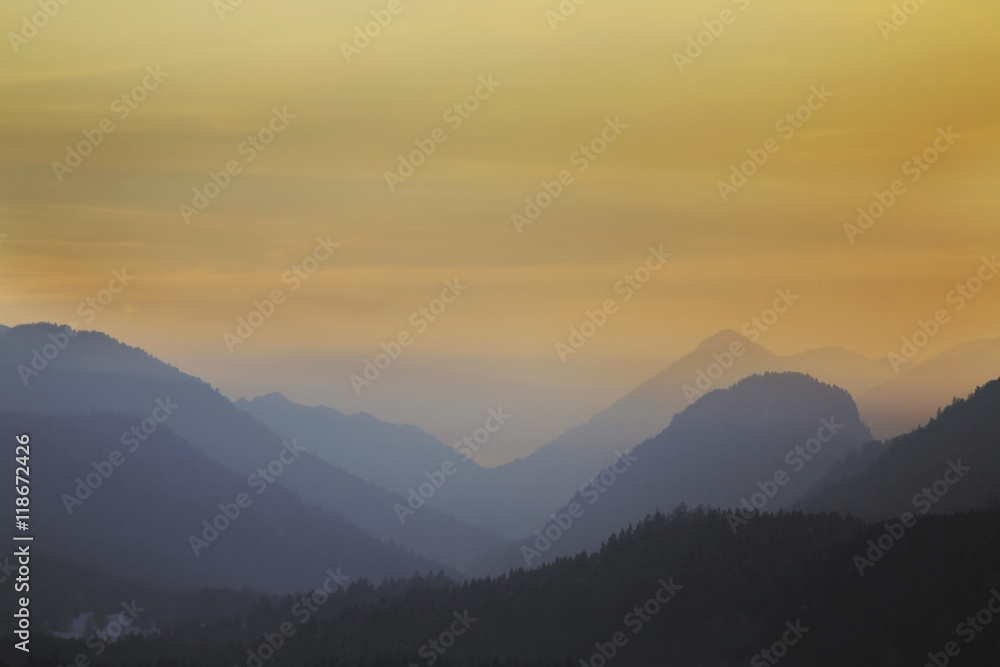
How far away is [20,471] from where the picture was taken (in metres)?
146

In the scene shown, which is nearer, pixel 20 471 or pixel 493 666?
pixel 20 471

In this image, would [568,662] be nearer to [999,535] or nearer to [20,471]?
[999,535]

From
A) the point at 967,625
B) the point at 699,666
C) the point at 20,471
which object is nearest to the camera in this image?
the point at 20,471

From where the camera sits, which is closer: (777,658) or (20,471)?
(20,471)

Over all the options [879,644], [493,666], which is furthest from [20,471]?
[879,644]

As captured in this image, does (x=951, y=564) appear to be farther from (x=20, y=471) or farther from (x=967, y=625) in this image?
(x=20, y=471)

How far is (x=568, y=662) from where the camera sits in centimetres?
19200

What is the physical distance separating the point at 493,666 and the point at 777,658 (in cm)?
5143

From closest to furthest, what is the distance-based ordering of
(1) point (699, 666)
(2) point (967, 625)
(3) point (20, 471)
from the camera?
1. (3) point (20, 471)
2. (2) point (967, 625)
3. (1) point (699, 666)

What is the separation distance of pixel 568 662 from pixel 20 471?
97.3 meters

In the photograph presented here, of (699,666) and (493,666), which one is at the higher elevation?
(699,666)

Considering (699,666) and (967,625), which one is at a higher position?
(967,625)

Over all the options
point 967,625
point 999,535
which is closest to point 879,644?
point 967,625

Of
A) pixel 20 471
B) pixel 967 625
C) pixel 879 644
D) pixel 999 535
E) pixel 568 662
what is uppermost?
pixel 999 535
